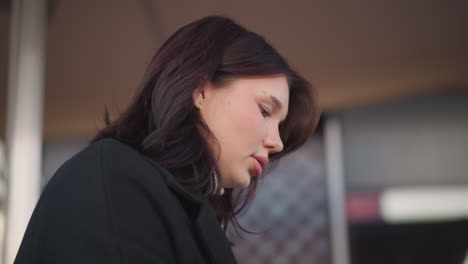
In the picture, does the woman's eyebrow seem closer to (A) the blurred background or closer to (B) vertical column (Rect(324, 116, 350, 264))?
(A) the blurred background

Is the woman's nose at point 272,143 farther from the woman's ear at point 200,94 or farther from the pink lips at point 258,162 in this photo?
the woman's ear at point 200,94

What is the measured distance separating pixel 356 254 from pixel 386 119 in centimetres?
70

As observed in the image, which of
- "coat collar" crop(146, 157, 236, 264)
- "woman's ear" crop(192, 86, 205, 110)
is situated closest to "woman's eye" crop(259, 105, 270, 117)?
"woman's ear" crop(192, 86, 205, 110)

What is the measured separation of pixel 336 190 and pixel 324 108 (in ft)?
1.60

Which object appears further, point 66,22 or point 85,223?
point 66,22

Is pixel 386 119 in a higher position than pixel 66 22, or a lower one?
lower

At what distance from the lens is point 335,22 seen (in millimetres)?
2807

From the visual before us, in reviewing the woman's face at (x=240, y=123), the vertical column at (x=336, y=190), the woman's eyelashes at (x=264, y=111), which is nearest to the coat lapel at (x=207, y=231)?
the woman's face at (x=240, y=123)

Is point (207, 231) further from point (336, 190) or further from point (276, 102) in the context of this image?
point (336, 190)

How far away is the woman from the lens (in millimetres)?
998

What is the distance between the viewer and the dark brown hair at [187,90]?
118 centimetres

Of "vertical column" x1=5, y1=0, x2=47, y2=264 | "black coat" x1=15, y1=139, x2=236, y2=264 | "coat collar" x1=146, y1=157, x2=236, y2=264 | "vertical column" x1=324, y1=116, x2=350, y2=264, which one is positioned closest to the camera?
"black coat" x1=15, y1=139, x2=236, y2=264

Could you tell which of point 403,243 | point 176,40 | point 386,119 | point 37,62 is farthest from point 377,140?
point 176,40

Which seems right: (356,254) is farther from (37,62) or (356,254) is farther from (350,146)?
(37,62)
